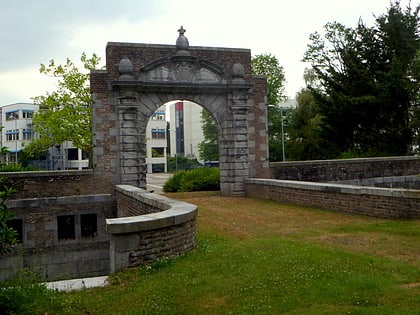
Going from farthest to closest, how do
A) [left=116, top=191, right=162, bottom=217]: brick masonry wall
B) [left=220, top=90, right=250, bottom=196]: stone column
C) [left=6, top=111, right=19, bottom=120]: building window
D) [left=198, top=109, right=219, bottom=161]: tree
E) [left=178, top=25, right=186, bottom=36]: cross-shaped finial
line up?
[left=6, top=111, right=19, bottom=120]: building window
[left=198, top=109, right=219, bottom=161]: tree
[left=220, top=90, right=250, bottom=196]: stone column
[left=178, top=25, right=186, bottom=36]: cross-shaped finial
[left=116, top=191, right=162, bottom=217]: brick masonry wall

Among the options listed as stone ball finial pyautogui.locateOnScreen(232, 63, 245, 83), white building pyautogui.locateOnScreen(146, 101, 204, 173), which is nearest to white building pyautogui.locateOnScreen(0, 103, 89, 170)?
white building pyautogui.locateOnScreen(146, 101, 204, 173)

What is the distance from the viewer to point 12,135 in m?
61.9

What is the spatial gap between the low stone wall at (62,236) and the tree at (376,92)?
53.4 feet

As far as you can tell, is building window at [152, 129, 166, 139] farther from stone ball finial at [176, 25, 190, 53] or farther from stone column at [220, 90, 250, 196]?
stone ball finial at [176, 25, 190, 53]

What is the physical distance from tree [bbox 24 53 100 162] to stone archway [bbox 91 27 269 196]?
1367 cm

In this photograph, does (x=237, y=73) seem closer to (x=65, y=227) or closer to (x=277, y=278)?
(x=65, y=227)

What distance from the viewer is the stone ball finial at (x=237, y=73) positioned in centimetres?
1678

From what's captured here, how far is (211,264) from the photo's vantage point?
19.9 ft

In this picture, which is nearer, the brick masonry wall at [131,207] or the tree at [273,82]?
the brick masonry wall at [131,207]

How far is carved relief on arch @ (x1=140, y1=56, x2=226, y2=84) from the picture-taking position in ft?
52.2

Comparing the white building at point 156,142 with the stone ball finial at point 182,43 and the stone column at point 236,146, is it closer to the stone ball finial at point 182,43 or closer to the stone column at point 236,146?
the stone column at point 236,146

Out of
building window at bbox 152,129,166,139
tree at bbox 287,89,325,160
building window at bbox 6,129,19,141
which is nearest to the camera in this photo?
tree at bbox 287,89,325,160

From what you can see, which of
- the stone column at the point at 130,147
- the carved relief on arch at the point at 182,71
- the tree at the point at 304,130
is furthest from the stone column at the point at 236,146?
the tree at the point at 304,130

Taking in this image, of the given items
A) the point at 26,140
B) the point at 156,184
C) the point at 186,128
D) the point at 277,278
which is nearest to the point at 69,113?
the point at 156,184
